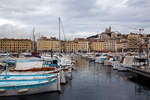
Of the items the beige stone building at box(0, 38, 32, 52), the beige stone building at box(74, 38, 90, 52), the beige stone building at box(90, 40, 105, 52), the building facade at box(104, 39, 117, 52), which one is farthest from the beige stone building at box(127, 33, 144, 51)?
the beige stone building at box(0, 38, 32, 52)

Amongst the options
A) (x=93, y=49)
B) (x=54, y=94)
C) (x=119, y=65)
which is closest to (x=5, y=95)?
(x=54, y=94)

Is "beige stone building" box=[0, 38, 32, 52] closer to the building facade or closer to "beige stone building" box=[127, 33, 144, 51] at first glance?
the building facade

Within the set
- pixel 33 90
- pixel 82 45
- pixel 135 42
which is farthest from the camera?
pixel 82 45

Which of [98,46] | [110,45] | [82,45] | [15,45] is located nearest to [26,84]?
[15,45]

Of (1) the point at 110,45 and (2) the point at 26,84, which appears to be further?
(1) the point at 110,45

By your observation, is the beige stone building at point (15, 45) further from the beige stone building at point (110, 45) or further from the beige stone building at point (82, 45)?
the beige stone building at point (110, 45)

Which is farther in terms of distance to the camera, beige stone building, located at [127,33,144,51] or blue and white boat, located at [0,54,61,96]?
beige stone building, located at [127,33,144,51]

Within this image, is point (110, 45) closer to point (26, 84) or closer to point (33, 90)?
point (33, 90)

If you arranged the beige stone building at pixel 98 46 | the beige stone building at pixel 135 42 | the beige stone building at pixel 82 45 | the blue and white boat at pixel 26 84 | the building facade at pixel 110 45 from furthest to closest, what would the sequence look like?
the beige stone building at pixel 98 46
the beige stone building at pixel 82 45
the building facade at pixel 110 45
the beige stone building at pixel 135 42
the blue and white boat at pixel 26 84

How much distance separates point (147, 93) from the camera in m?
16.1

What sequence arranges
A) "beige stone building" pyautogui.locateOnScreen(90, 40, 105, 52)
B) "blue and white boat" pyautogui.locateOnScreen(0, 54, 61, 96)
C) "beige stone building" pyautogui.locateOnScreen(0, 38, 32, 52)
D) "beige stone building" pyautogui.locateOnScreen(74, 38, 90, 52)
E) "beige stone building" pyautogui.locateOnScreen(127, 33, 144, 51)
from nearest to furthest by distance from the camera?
"blue and white boat" pyautogui.locateOnScreen(0, 54, 61, 96) → "beige stone building" pyautogui.locateOnScreen(127, 33, 144, 51) → "beige stone building" pyautogui.locateOnScreen(0, 38, 32, 52) → "beige stone building" pyautogui.locateOnScreen(74, 38, 90, 52) → "beige stone building" pyautogui.locateOnScreen(90, 40, 105, 52)

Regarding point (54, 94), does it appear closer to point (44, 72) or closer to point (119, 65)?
point (44, 72)

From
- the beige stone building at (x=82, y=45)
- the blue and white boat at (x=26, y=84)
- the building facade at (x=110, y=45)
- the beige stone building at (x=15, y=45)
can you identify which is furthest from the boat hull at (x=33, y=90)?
the beige stone building at (x=82, y=45)

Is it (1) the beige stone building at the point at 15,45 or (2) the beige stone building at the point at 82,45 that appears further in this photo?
(2) the beige stone building at the point at 82,45
